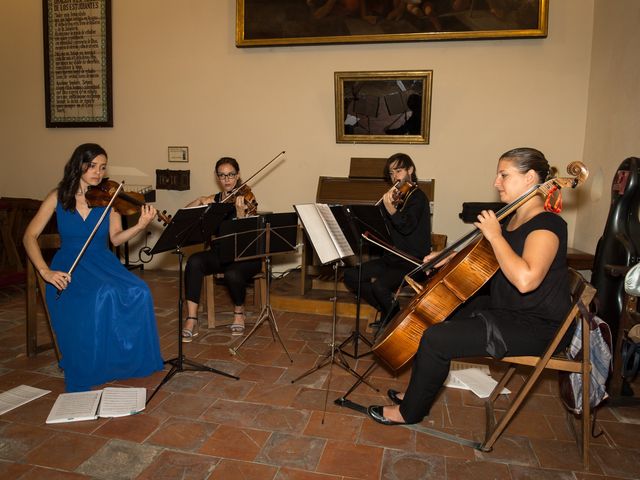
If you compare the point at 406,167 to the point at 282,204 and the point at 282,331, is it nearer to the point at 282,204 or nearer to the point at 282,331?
the point at 282,331

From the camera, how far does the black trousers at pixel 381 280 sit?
11.0ft

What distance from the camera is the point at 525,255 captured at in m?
1.90

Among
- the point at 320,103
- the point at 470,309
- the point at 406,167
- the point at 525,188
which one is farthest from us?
the point at 320,103

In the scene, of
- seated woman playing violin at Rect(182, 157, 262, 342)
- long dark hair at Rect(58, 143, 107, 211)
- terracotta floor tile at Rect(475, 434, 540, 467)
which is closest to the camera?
terracotta floor tile at Rect(475, 434, 540, 467)

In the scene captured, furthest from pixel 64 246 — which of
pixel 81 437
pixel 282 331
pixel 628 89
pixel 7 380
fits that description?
pixel 628 89

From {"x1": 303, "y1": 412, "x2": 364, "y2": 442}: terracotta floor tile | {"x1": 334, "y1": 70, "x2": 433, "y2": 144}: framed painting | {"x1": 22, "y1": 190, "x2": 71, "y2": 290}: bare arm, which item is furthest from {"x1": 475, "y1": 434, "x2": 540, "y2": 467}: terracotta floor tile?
{"x1": 334, "y1": 70, "x2": 433, "y2": 144}: framed painting

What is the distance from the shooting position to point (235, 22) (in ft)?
17.1

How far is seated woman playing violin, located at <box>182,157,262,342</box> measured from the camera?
3619mm

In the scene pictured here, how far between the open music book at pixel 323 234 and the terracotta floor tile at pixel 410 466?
1008 mm

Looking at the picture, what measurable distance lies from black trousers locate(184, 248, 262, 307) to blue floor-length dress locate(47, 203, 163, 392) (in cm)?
72

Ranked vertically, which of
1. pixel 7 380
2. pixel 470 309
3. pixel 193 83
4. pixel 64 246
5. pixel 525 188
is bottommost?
pixel 7 380

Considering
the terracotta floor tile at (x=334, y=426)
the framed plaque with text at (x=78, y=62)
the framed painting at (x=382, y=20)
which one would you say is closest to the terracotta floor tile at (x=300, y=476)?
the terracotta floor tile at (x=334, y=426)

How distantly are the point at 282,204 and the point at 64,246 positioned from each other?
8.95 feet

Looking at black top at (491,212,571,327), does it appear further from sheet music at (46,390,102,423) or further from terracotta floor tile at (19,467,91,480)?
sheet music at (46,390,102,423)
